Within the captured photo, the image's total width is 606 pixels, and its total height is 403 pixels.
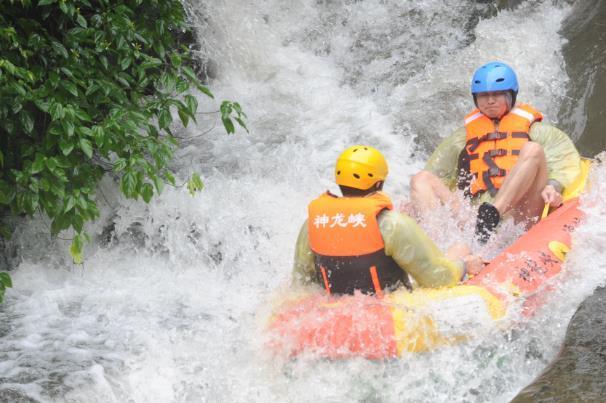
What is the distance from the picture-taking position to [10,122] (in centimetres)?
489

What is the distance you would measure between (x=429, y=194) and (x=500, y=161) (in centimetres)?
58

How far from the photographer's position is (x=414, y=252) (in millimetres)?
3871

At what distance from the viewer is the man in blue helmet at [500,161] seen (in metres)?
5.01

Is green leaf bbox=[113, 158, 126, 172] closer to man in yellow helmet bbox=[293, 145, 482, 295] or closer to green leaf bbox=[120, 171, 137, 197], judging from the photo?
green leaf bbox=[120, 171, 137, 197]

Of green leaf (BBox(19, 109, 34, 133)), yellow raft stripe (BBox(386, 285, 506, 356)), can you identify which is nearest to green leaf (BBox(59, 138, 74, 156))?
green leaf (BBox(19, 109, 34, 133))

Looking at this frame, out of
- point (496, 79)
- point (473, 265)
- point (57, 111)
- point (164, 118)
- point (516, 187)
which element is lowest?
point (473, 265)

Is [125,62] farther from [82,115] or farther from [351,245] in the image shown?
[351,245]

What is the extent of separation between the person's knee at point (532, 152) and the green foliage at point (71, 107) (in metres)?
1.94

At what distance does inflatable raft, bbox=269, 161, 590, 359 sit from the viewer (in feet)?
12.6

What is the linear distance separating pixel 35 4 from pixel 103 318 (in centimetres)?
Result: 215

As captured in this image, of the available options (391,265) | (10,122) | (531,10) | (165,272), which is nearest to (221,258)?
(165,272)

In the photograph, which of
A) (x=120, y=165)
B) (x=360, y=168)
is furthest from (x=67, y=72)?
(x=360, y=168)

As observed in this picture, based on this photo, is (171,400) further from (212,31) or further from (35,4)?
(212,31)

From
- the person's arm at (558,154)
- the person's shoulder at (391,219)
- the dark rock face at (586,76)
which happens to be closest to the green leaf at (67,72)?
the person's shoulder at (391,219)
